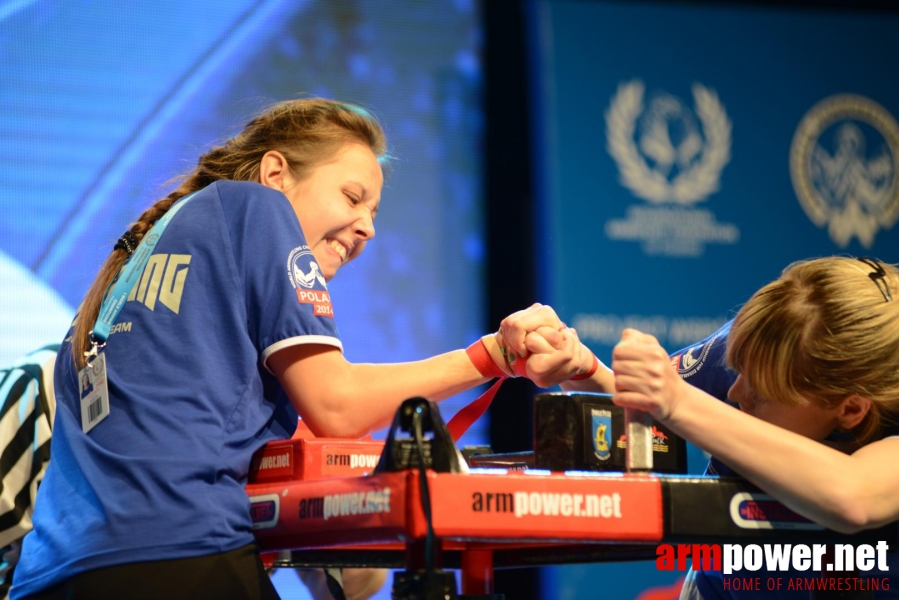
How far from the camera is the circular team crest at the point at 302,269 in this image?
1561mm

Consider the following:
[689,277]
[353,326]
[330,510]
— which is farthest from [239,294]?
[689,277]

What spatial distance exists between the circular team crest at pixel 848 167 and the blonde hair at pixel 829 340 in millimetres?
2957

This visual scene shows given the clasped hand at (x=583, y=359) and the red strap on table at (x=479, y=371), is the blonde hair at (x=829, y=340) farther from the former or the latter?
the red strap on table at (x=479, y=371)

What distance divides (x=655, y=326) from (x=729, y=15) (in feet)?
5.05

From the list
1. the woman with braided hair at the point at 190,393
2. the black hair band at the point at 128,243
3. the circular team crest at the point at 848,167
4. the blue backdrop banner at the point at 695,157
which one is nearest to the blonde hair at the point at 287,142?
the black hair band at the point at 128,243

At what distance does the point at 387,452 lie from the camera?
50.0 inches

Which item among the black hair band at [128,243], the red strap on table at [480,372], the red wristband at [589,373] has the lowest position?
the red strap on table at [480,372]

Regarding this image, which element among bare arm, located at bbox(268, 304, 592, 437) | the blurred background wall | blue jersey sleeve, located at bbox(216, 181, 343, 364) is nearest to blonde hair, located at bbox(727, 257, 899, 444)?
bare arm, located at bbox(268, 304, 592, 437)

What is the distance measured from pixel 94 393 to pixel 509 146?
2943mm

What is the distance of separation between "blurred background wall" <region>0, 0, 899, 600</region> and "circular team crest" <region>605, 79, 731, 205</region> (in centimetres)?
1

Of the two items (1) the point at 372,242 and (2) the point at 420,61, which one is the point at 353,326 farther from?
(2) the point at 420,61

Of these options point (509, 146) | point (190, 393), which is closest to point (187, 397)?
point (190, 393)

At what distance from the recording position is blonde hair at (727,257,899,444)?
1.61 m

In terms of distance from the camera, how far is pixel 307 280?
1577 mm
